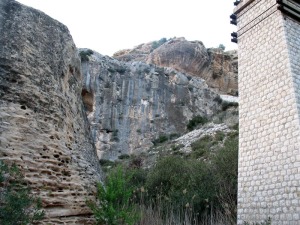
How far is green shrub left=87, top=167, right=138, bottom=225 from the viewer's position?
4.53 meters

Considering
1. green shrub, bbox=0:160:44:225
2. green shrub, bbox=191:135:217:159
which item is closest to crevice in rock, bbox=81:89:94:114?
green shrub, bbox=191:135:217:159

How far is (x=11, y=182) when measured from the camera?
13.0ft

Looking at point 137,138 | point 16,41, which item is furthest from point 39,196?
point 137,138

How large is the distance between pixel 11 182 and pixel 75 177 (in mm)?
1056

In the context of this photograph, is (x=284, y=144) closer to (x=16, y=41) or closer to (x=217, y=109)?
(x=16, y=41)

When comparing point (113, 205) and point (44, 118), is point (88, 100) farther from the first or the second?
point (113, 205)

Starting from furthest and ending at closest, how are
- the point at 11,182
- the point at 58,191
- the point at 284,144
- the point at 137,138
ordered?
the point at 137,138, the point at 284,144, the point at 58,191, the point at 11,182

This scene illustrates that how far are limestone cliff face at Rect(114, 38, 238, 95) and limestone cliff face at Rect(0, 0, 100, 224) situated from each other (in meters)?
28.8

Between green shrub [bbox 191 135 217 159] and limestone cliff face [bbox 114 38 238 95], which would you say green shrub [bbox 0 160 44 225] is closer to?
green shrub [bbox 191 135 217 159]

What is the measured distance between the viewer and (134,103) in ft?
90.8

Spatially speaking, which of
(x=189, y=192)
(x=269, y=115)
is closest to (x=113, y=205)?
(x=269, y=115)

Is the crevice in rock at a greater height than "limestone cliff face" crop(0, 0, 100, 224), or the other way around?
the crevice in rock

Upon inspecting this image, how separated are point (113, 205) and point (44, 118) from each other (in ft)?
5.69

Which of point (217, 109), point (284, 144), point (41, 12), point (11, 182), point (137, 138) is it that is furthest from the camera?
point (217, 109)
